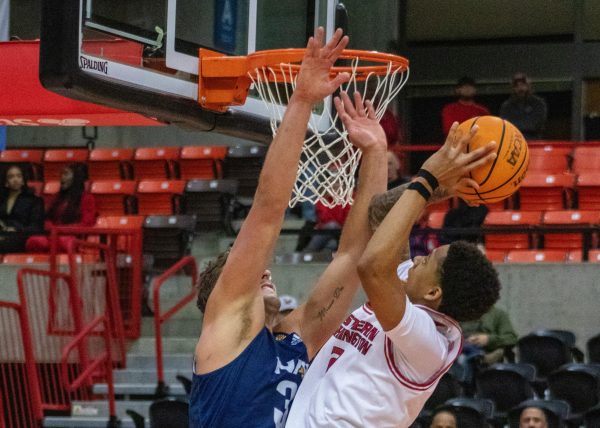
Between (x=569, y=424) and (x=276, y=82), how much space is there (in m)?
4.02

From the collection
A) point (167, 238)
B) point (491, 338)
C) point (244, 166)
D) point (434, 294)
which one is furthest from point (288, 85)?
point (244, 166)

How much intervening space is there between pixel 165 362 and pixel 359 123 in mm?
6585

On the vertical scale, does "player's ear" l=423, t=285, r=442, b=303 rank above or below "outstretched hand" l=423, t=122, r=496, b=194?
below

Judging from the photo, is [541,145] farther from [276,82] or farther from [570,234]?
[276,82]

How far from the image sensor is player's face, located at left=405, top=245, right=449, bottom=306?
3758 mm

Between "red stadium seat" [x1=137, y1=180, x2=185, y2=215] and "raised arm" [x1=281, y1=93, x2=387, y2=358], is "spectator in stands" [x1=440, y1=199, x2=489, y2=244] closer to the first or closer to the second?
"red stadium seat" [x1=137, y1=180, x2=185, y2=215]

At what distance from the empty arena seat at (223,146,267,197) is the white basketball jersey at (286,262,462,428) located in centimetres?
900

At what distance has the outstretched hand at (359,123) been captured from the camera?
14.2 ft

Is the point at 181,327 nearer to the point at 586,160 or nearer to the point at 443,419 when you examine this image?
the point at 443,419

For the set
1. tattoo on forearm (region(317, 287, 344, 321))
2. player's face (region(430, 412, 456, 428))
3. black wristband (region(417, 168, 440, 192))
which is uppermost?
black wristband (region(417, 168, 440, 192))

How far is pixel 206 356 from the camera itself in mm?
3713

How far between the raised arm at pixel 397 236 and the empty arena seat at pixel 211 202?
8660 mm

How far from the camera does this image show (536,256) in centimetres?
1080

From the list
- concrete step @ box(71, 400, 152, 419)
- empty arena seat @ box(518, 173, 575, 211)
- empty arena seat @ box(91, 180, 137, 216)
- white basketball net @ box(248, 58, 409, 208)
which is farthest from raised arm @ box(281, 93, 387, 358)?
empty arena seat @ box(91, 180, 137, 216)
